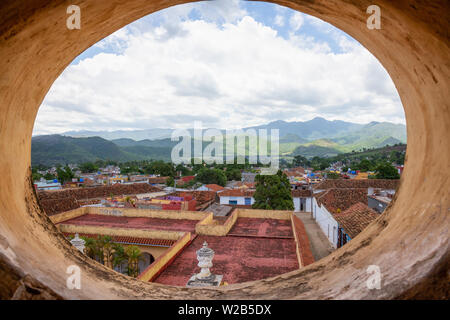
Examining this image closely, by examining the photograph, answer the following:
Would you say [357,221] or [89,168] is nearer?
[357,221]

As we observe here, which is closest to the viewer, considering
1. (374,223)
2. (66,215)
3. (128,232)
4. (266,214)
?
(374,223)

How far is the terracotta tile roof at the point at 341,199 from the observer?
19.6m

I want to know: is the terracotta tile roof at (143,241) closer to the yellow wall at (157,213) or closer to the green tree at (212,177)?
the yellow wall at (157,213)

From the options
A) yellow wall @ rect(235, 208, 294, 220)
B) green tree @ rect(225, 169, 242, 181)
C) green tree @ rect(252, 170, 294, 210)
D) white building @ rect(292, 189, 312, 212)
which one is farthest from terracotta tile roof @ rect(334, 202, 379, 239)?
green tree @ rect(225, 169, 242, 181)

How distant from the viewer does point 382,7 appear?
168 centimetres

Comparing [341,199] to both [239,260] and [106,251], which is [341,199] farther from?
[106,251]

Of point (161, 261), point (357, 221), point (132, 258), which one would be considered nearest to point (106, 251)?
point (132, 258)

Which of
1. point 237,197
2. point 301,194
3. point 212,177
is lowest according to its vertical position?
point 237,197

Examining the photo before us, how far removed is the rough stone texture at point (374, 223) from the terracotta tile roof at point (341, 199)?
17.1m

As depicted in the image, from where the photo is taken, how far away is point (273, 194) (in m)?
23.0

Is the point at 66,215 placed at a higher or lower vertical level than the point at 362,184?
lower

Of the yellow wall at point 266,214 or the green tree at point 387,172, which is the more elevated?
the green tree at point 387,172

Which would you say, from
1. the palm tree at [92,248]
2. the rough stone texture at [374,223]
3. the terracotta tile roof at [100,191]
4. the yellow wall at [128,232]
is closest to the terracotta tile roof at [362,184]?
the terracotta tile roof at [100,191]

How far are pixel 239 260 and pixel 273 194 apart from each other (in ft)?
45.6
